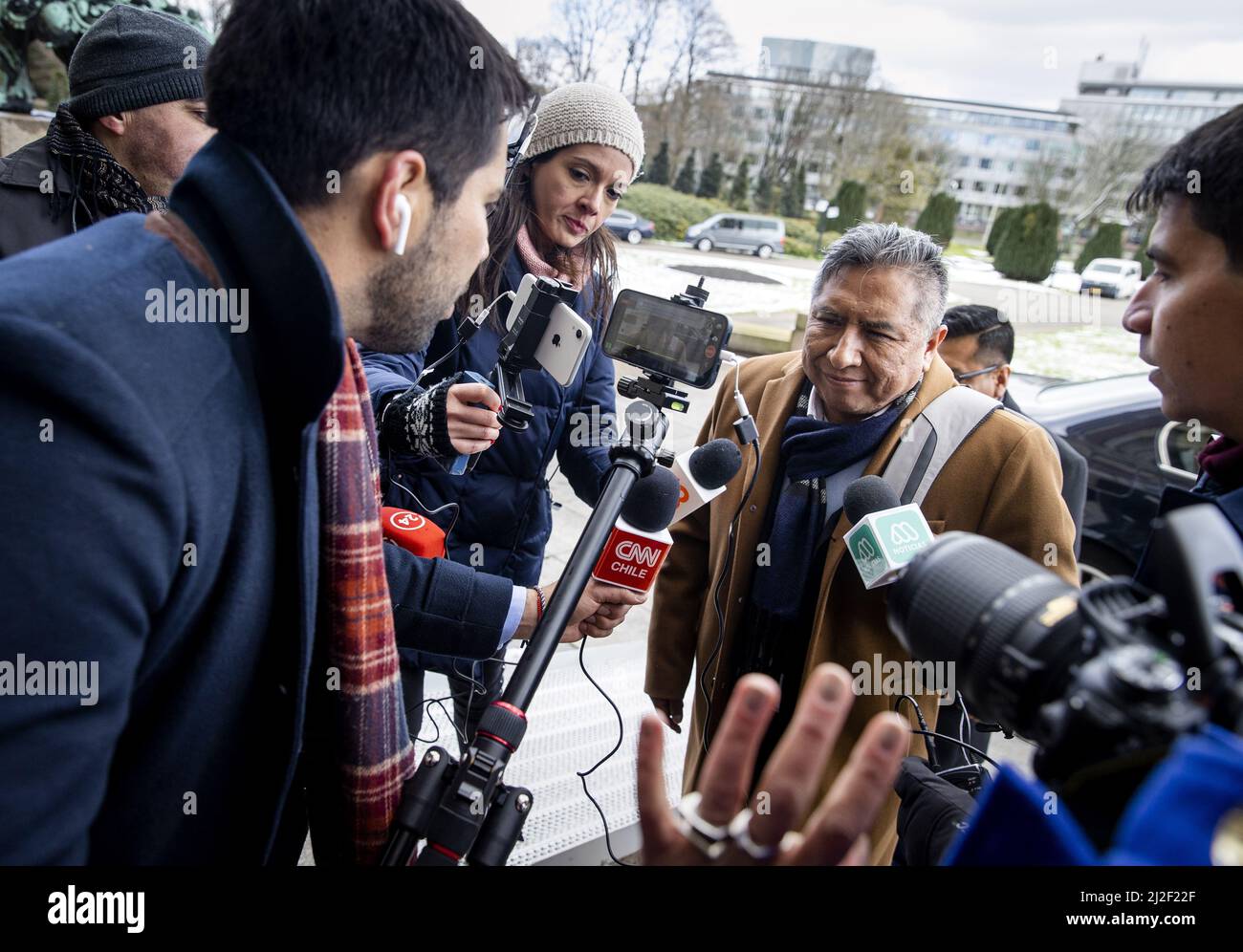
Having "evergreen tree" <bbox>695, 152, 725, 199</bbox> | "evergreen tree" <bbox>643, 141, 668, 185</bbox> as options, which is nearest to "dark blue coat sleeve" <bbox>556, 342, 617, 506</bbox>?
"evergreen tree" <bbox>643, 141, 668, 185</bbox>

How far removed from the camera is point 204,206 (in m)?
1.03

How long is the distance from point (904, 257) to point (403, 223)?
54.0 inches

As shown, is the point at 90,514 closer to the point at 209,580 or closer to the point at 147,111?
the point at 209,580

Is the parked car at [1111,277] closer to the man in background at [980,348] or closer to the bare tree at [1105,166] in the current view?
the bare tree at [1105,166]

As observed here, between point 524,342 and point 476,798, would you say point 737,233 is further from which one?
point 476,798

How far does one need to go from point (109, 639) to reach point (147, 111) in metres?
2.28

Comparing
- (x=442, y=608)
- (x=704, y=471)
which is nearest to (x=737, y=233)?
(x=704, y=471)

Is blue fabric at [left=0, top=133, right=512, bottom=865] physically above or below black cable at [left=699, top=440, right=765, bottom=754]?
above

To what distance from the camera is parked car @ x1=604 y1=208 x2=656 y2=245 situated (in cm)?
2240

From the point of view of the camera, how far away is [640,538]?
1.68 m

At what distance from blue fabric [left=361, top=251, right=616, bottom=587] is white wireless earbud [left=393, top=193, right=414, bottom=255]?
1.13 metres

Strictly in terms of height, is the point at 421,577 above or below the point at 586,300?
below

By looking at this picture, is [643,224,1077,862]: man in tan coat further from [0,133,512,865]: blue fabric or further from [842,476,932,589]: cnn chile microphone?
[0,133,512,865]: blue fabric
